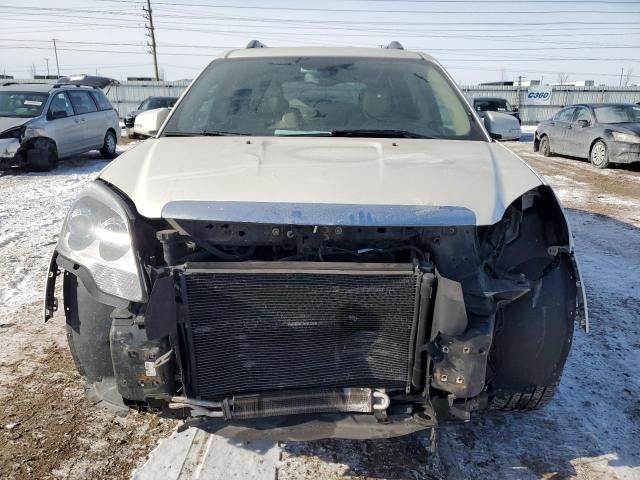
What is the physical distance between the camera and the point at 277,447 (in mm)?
2465

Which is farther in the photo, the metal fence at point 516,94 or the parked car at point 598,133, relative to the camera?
the metal fence at point 516,94

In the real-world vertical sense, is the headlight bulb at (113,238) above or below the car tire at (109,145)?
above

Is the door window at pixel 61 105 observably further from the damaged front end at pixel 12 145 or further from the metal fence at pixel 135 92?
the metal fence at pixel 135 92

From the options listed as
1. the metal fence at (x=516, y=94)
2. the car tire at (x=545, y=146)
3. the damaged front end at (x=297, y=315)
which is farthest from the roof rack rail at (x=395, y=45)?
the metal fence at (x=516, y=94)

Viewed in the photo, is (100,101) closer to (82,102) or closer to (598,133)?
(82,102)

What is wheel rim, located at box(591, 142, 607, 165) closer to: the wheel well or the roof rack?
the wheel well

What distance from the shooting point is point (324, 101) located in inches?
127

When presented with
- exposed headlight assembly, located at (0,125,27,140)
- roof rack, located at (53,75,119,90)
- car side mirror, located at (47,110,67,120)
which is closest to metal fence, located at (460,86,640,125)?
roof rack, located at (53,75,119,90)

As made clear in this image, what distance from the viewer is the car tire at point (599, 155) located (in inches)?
473

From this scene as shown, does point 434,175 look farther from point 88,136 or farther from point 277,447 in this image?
point 88,136

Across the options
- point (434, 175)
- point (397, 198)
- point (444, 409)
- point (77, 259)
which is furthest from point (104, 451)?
point (434, 175)

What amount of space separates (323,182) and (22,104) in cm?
1074

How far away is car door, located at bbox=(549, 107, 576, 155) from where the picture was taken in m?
13.6

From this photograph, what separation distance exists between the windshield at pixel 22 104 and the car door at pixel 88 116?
0.86 meters
